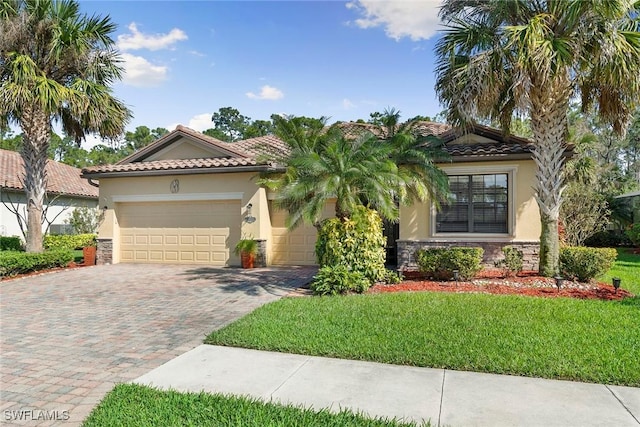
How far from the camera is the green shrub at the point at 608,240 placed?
69.8ft

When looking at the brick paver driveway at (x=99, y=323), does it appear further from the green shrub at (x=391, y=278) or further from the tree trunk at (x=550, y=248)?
the tree trunk at (x=550, y=248)

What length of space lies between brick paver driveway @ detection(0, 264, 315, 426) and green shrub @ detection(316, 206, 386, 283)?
1643mm

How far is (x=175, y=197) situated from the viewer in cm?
1533

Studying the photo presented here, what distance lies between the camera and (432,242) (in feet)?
41.1

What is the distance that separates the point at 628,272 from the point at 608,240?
35.6ft

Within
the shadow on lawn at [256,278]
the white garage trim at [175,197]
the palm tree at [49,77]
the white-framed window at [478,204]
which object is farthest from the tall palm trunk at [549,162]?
the palm tree at [49,77]

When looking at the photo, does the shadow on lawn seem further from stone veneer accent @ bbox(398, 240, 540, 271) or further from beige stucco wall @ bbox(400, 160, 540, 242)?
beige stucco wall @ bbox(400, 160, 540, 242)

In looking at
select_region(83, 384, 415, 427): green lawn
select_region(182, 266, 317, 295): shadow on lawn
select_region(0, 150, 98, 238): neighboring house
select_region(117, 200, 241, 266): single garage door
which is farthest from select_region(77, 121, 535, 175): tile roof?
select_region(83, 384, 415, 427): green lawn

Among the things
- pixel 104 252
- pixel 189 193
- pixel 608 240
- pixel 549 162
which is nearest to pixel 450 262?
pixel 549 162

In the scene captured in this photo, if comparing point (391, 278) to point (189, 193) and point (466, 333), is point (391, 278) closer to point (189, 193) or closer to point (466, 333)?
point (466, 333)

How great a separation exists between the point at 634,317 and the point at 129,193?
16.2m

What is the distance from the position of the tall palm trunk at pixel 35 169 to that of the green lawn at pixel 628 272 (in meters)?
18.1

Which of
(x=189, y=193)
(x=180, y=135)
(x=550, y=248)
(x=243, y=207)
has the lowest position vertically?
(x=550, y=248)

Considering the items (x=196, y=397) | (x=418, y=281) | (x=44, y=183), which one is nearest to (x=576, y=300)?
(x=418, y=281)
